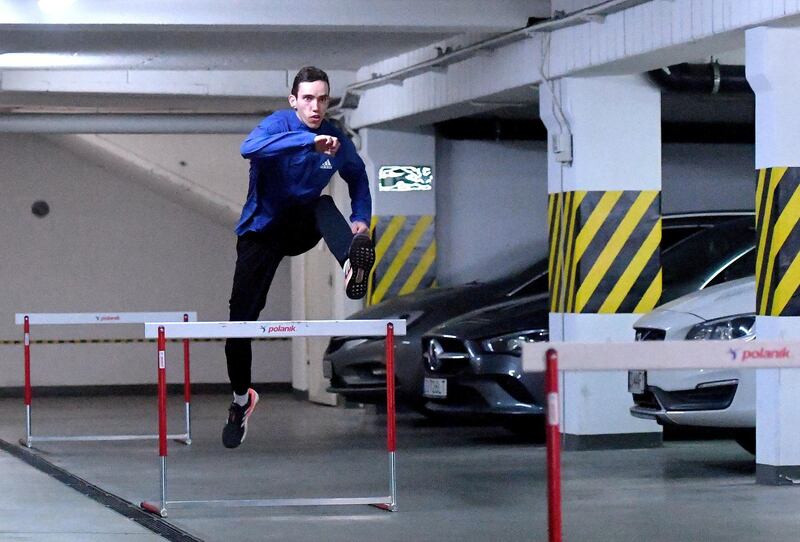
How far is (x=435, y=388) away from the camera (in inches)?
439

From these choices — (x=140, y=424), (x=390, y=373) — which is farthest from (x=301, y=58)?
(x=390, y=373)

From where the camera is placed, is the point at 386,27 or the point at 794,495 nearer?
the point at 794,495

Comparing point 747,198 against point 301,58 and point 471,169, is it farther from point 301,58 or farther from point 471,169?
point 301,58

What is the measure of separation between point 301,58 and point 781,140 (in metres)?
5.91

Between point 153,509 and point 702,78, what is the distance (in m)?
5.66

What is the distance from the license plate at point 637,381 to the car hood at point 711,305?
306mm

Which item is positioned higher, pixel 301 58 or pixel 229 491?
pixel 301 58

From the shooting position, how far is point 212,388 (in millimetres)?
18328

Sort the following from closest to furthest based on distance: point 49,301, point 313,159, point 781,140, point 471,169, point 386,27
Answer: point 313,159 < point 781,140 < point 386,27 < point 471,169 < point 49,301

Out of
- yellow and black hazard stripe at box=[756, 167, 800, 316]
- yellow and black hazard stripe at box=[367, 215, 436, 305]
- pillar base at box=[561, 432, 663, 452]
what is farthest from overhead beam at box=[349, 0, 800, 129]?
pillar base at box=[561, 432, 663, 452]

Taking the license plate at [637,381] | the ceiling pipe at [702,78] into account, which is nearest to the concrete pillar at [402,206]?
the ceiling pipe at [702,78]

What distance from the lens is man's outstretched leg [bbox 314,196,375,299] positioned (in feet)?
22.3

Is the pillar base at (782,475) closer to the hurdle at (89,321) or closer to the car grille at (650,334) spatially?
the car grille at (650,334)

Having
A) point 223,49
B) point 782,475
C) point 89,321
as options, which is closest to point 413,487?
point 782,475
